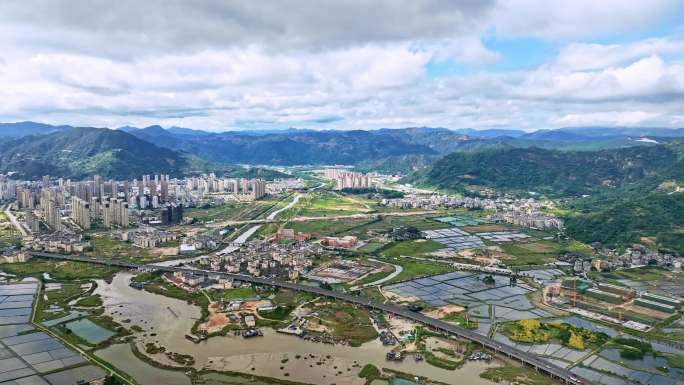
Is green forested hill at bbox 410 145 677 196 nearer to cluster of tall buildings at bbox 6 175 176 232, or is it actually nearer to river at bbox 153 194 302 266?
river at bbox 153 194 302 266

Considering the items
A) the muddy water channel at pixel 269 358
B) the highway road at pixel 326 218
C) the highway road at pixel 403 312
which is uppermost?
the highway road at pixel 326 218

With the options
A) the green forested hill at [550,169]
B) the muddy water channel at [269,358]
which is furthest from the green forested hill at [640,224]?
the muddy water channel at [269,358]

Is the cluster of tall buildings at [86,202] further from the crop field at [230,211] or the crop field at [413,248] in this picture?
the crop field at [413,248]

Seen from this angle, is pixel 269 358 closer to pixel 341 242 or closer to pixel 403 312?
pixel 403 312

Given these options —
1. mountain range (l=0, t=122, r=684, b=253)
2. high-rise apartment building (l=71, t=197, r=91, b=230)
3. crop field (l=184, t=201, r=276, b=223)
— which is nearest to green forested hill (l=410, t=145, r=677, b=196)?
mountain range (l=0, t=122, r=684, b=253)

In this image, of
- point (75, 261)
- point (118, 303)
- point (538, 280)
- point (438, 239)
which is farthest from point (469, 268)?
point (75, 261)

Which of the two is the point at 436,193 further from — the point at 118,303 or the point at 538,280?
the point at 118,303
